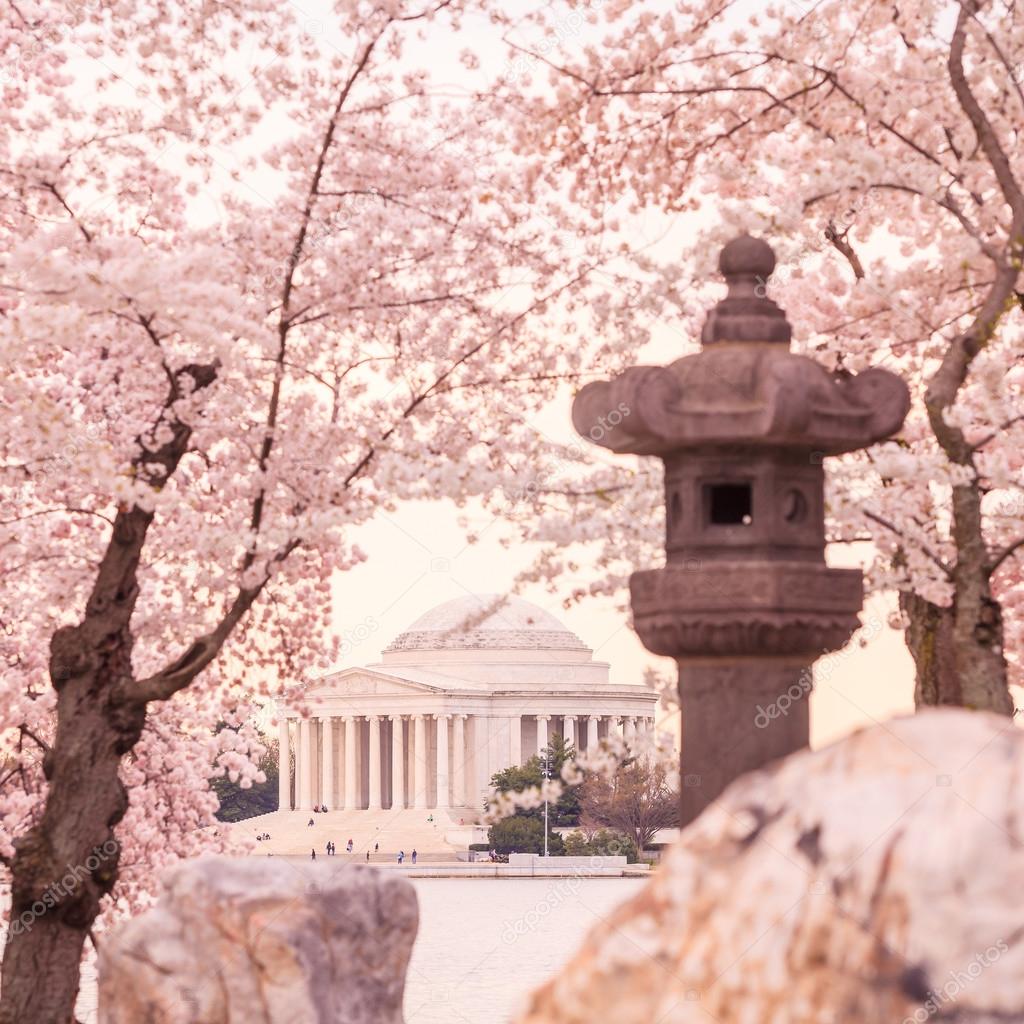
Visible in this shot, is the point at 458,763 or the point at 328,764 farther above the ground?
the point at 458,763

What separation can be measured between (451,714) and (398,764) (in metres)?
6.59

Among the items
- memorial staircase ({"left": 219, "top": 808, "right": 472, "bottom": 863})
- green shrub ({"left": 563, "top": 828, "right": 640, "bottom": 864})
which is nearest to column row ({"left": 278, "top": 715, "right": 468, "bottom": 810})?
memorial staircase ({"left": 219, "top": 808, "right": 472, "bottom": 863})

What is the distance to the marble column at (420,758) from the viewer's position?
15662 centimetres

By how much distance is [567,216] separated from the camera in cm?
1825

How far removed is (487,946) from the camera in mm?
52500

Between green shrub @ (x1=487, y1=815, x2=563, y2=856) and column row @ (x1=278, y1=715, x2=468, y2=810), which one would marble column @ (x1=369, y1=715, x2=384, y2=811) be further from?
green shrub @ (x1=487, y1=815, x2=563, y2=856)

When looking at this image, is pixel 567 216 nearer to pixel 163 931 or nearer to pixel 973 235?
pixel 973 235

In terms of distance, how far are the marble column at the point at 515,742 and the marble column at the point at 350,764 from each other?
42.9 feet

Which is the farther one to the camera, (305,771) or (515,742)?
(305,771)

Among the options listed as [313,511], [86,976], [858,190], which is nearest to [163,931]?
[313,511]

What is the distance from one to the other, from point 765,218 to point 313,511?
4.45 m

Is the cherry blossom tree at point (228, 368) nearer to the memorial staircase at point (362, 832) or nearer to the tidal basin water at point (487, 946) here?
the tidal basin water at point (487, 946)

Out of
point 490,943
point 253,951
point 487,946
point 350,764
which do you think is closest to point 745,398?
point 253,951

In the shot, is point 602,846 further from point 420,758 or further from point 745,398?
point 745,398
